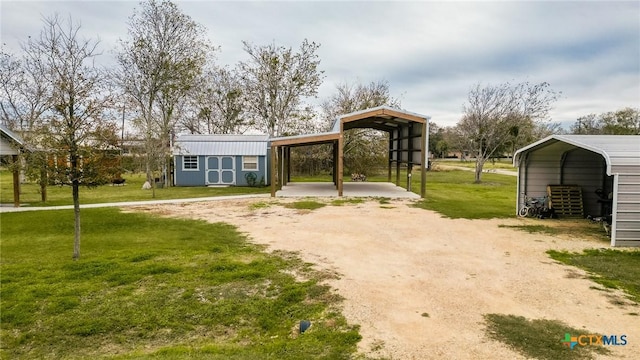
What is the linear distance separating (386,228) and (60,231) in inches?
321

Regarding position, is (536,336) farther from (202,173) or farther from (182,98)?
(182,98)

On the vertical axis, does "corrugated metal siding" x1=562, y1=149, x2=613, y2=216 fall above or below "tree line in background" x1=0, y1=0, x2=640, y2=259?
below

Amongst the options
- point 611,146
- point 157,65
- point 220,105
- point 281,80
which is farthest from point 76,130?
point 220,105

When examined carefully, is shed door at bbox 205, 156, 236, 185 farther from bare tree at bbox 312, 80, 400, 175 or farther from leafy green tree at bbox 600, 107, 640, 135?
leafy green tree at bbox 600, 107, 640, 135

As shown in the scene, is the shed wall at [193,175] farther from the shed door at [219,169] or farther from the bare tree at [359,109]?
the bare tree at [359,109]

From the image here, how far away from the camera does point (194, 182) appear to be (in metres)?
21.8

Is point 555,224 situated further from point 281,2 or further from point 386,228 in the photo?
point 281,2

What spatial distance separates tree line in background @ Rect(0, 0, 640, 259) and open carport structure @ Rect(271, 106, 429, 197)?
5.24 m

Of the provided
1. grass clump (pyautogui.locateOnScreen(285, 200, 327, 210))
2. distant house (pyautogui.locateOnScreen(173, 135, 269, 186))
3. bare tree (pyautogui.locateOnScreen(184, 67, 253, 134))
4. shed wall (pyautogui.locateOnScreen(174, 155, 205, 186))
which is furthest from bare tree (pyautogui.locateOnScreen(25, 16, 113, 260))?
bare tree (pyautogui.locateOnScreen(184, 67, 253, 134))

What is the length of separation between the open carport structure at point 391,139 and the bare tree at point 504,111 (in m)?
7.49

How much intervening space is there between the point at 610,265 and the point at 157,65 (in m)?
21.5

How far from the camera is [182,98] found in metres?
24.0

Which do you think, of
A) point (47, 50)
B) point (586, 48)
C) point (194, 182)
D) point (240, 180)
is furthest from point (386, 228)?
point (47, 50)

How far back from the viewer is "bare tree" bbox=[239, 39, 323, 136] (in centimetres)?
2519
